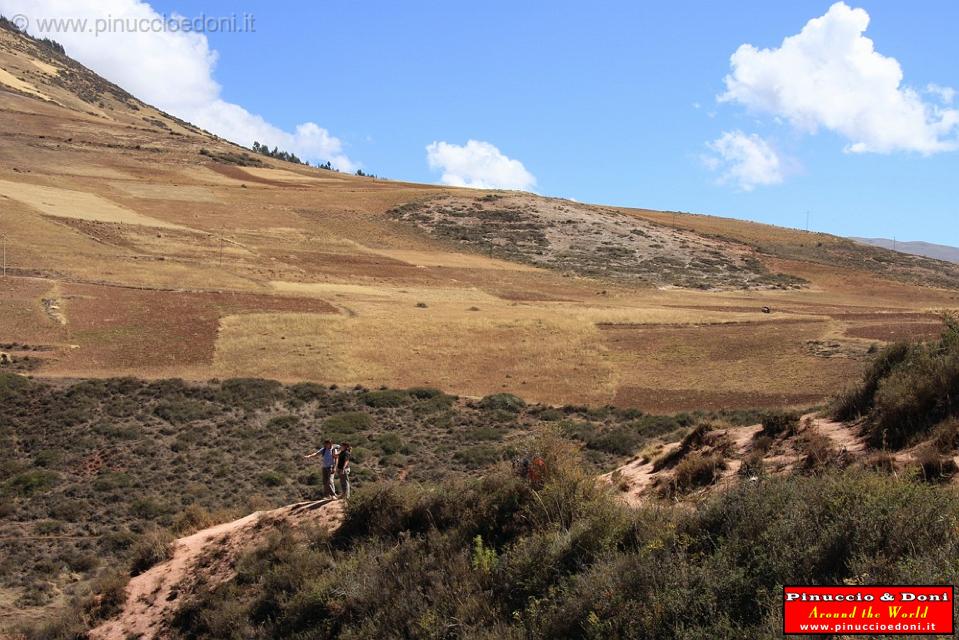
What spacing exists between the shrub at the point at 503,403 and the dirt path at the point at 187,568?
1766 centimetres

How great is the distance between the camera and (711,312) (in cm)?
5341

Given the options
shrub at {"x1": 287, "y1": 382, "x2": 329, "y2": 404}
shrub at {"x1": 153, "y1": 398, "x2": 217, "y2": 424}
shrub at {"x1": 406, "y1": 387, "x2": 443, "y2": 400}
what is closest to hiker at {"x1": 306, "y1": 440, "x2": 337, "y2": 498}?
shrub at {"x1": 153, "y1": 398, "x2": 217, "y2": 424}

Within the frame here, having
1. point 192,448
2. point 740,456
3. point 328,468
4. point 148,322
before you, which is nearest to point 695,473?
point 740,456

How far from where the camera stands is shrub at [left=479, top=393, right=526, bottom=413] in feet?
105

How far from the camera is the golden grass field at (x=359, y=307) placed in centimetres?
3591

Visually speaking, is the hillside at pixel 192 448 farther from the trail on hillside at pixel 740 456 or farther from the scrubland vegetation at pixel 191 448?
the trail on hillside at pixel 740 456

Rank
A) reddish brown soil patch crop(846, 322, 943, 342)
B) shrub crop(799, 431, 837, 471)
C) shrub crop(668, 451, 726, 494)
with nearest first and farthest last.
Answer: shrub crop(799, 431, 837, 471)
shrub crop(668, 451, 726, 494)
reddish brown soil patch crop(846, 322, 943, 342)

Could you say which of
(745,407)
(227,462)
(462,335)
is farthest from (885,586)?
(462,335)

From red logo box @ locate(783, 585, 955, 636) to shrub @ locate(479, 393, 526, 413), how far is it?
25666mm

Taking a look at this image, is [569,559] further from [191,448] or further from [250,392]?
[250,392]

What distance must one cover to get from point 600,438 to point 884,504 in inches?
783

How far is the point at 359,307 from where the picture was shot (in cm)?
4962

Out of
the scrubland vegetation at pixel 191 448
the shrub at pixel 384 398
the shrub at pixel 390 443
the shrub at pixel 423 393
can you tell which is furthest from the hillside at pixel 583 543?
the shrub at pixel 423 393

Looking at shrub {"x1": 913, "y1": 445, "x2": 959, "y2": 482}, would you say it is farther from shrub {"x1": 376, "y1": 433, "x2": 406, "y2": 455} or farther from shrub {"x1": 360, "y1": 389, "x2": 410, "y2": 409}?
shrub {"x1": 360, "y1": 389, "x2": 410, "y2": 409}
